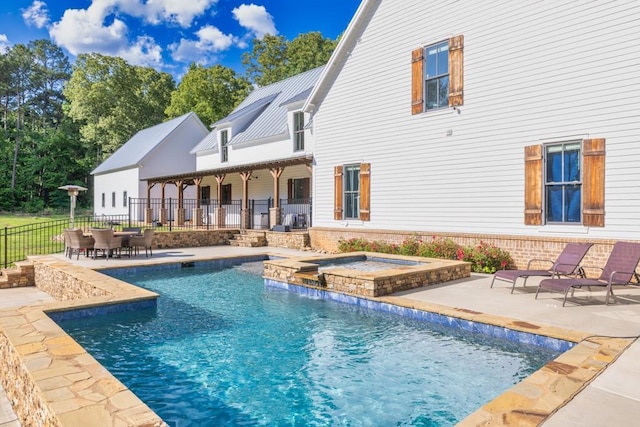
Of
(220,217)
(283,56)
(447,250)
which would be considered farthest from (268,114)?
(283,56)

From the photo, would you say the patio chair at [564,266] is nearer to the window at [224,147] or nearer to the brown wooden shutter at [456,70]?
the brown wooden shutter at [456,70]

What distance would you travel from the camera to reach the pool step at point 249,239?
17.9 m

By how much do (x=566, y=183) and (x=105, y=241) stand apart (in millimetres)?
13028

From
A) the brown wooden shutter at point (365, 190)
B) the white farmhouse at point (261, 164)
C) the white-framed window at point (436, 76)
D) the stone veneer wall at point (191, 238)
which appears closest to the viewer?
the white-framed window at point (436, 76)

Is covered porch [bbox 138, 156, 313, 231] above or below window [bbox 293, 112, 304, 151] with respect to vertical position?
below

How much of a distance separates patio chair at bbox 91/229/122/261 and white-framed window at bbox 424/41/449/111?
10488mm

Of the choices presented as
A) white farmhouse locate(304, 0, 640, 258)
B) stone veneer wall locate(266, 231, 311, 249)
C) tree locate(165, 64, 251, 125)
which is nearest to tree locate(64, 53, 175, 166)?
tree locate(165, 64, 251, 125)

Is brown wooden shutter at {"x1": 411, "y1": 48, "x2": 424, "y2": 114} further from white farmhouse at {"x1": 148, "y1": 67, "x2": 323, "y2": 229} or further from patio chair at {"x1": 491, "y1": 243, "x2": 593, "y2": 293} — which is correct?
patio chair at {"x1": 491, "y1": 243, "x2": 593, "y2": 293}

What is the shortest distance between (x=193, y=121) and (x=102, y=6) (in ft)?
93.5

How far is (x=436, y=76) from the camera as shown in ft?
42.3

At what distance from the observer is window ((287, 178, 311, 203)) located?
70.7 feet

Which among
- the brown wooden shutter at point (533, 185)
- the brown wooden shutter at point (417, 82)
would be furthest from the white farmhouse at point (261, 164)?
the brown wooden shutter at point (533, 185)

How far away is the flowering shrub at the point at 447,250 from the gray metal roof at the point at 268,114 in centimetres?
979

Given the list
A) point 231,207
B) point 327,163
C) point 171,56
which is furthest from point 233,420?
point 171,56
